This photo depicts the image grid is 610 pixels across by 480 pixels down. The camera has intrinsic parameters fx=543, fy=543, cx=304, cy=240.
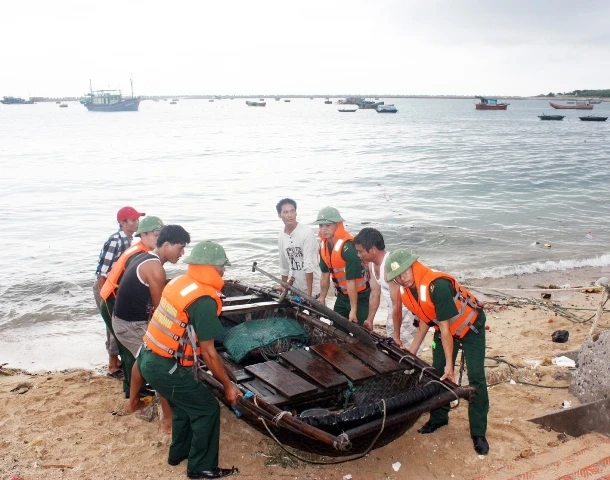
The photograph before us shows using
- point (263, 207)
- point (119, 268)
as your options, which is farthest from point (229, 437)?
point (263, 207)

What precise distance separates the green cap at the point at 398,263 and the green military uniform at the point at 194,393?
1420mm

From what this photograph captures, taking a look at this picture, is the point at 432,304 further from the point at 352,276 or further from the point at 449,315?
the point at 352,276

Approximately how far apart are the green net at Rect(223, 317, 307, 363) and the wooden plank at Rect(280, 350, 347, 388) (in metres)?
0.53

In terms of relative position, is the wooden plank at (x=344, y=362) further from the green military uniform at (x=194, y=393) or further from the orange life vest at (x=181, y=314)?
the orange life vest at (x=181, y=314)

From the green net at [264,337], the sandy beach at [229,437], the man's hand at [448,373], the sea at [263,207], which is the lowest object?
the sea at [263,207]

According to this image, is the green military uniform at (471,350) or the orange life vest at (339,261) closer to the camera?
the green military uniform at (471,350)

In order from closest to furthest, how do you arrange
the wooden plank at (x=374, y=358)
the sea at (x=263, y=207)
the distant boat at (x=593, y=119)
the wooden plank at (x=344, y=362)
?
the wooden plank at (x=344, y=362), the wooden plank at (x=374, y=358), the sea at (x=263, y=207), the distant boat at (x=593, y=119)

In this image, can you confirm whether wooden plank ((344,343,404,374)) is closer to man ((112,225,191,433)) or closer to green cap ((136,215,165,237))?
man ((112,225,191,433))

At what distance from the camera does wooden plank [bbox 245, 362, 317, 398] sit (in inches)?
182

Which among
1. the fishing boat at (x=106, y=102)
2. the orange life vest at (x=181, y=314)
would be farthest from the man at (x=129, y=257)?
the fishing boat at (x=106, y=102)

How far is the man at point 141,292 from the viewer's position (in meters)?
4.77

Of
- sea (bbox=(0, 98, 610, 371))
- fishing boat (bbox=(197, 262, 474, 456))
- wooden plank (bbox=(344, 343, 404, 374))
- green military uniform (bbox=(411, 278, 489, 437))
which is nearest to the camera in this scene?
fishing boat (bbox=(197, 262, 474, 456))

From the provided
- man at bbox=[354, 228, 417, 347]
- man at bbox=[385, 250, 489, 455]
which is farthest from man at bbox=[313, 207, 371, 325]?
man at bbox=[385, 250, 489, 455]

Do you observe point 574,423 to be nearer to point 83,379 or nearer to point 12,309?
point 83,379
